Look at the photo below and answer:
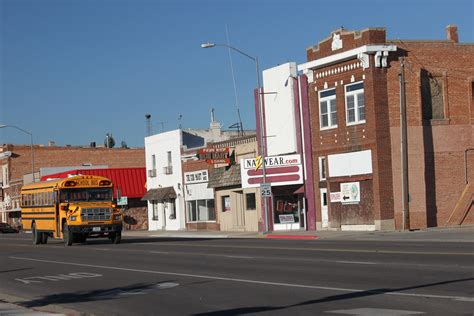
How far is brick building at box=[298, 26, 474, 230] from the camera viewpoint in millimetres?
38719

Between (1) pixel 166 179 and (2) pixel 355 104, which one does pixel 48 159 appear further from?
(2) pixel 355 104

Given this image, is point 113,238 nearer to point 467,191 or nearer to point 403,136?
point 403,136

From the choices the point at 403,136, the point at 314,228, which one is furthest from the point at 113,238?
the point at 403,136

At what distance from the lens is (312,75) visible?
141 ft

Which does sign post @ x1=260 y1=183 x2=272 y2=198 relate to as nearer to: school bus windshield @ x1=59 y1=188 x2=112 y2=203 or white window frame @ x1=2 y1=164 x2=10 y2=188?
school bus windshield @ x1=59 y1=188 x2=112 y2=203

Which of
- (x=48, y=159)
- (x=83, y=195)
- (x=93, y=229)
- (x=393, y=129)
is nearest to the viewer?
(x=93, y=229)

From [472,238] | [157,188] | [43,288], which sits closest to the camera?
[43,288]

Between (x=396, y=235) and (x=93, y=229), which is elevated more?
(x=93, y=229)

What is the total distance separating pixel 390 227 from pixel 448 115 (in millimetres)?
6775

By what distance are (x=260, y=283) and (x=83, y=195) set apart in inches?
830

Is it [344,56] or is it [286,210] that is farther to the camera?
[286,210]

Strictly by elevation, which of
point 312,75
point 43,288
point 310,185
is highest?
point 312,75

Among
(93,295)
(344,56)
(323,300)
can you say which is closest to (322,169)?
(344,56)

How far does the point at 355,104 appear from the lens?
40.0 metres
